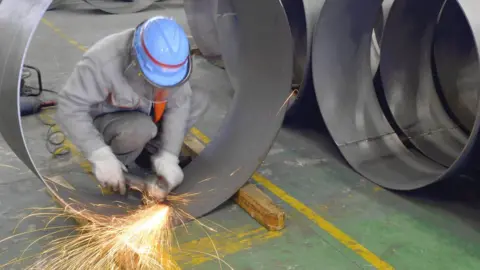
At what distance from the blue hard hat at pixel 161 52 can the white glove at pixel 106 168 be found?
0.52 metres

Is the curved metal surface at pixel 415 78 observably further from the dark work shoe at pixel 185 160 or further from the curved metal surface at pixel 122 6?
the curved metal surface at pixel 122 6

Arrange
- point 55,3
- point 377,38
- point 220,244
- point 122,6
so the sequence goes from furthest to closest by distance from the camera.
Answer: point 55,3
point 122,6
point 377,38
point 220,244

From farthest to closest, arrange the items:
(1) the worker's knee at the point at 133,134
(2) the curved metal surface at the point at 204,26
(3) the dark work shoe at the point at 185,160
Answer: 1. (2) the curved metal surface at the point at 204,26
2. (3) the dark work shoe at the point at 185,160
3. (1) the worker's knee at the point at 133,134

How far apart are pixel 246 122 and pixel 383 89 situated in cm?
130

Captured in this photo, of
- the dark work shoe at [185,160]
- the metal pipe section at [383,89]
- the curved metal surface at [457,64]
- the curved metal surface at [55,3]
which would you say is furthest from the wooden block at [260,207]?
the curved metal surface at [55,3]

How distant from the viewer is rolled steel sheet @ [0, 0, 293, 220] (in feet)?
9.97

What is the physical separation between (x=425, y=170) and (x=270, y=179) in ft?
3.25

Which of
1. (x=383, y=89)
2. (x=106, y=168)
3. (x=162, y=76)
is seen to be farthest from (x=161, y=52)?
(x=383, y=89)

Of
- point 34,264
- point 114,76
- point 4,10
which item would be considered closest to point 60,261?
point 34,264

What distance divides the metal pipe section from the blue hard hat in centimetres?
142

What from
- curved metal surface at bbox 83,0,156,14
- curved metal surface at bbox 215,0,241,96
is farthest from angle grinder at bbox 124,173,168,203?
curved metal surface at bbox 83,0,156,14

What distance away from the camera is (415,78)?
4.12 m

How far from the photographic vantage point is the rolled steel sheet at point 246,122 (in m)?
3.04

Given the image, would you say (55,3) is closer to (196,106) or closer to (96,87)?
(196,106)
